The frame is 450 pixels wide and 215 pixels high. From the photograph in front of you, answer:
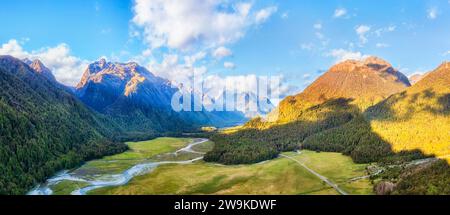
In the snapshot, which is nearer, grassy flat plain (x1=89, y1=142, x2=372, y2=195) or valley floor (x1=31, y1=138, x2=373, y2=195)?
grassy flat plain (x1=89, y1=142, x2=372, y2=195)

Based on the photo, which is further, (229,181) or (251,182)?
(229,181)

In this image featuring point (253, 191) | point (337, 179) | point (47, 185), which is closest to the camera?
point (253, 191)

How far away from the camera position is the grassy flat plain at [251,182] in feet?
481

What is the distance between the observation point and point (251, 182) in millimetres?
163500

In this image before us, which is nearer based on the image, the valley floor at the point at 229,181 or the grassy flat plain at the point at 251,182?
the grassy flat plain at the point at 251,182

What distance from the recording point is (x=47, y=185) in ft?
559

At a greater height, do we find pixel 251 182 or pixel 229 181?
pixel 251 182

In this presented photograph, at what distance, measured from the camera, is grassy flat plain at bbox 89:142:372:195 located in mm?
146500
